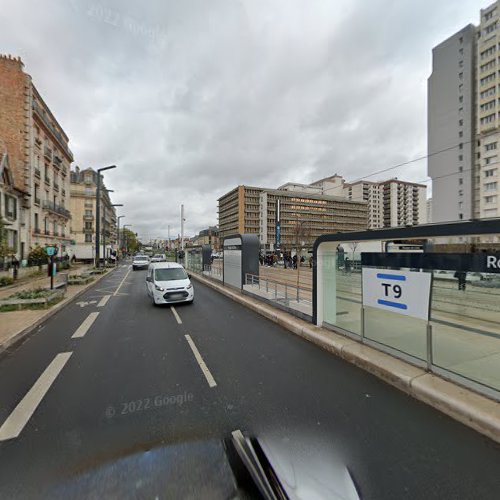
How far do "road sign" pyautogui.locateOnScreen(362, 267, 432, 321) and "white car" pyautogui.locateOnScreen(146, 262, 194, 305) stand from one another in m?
6.59

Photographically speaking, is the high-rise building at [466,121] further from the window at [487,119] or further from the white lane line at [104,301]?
the white lane line at [104,301]

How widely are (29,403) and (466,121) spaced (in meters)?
72.3

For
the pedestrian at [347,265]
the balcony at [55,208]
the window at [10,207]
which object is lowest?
the pedestrian at [347,265]

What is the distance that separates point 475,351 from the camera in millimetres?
3857

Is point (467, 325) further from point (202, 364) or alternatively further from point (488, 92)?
point (488, 92)

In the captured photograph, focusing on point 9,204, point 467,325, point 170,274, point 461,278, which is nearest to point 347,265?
point 461,278

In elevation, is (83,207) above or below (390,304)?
above

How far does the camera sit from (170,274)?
1055 cm

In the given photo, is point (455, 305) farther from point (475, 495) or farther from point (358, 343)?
point (475, 495)

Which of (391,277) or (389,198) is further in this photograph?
(389,198)

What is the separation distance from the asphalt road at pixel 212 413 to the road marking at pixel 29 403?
2 cm

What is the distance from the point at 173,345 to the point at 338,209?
392ft

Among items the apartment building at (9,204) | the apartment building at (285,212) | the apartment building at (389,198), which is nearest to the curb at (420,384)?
the apartment building at (9,204)

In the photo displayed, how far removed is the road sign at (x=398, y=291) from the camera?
4070 millimetres
